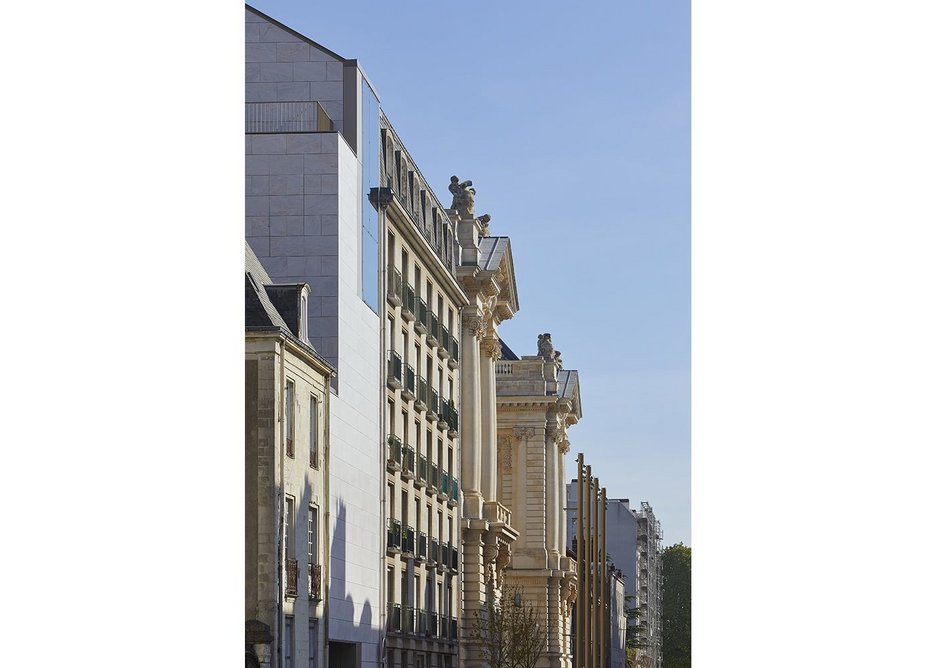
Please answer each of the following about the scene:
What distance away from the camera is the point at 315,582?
3369cm

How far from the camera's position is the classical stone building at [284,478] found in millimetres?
29812

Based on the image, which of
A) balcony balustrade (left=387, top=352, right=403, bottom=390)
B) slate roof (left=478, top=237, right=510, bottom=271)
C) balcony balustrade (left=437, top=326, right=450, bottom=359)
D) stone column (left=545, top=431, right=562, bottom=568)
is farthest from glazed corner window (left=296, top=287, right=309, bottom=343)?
stone column (left=545, top=431, right=562, bottom=568)

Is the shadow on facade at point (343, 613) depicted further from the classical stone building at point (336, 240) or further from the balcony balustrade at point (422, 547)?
the balcony balustrade at point (422, 547)

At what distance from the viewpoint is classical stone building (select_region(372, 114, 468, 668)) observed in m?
46.4

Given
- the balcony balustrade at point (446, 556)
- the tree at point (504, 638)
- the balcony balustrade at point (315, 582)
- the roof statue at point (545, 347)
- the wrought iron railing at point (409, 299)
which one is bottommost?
the tree at point (504, 638)

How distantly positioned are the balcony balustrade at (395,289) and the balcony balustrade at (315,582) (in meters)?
14.2

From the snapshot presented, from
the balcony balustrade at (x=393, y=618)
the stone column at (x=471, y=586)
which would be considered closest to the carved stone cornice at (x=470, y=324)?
the stone column at (x=471, y=586)

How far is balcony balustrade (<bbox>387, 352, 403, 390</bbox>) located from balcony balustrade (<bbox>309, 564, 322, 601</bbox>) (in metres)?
12.7

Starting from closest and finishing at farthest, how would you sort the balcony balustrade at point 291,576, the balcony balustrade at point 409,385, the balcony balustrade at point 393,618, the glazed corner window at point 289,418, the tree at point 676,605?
1. the balcony balustrade at point 291,576
2. the glazed corner window at point 289,418
3. the balcony balustrade at point 393,618
4. the balcony balustrade at point 409,385
5. the tree at point 676,605

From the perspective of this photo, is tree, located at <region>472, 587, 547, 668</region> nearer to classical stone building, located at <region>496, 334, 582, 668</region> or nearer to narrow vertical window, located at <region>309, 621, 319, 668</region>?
classical stone building, located at <region>496, 334, 582, 668</region>
